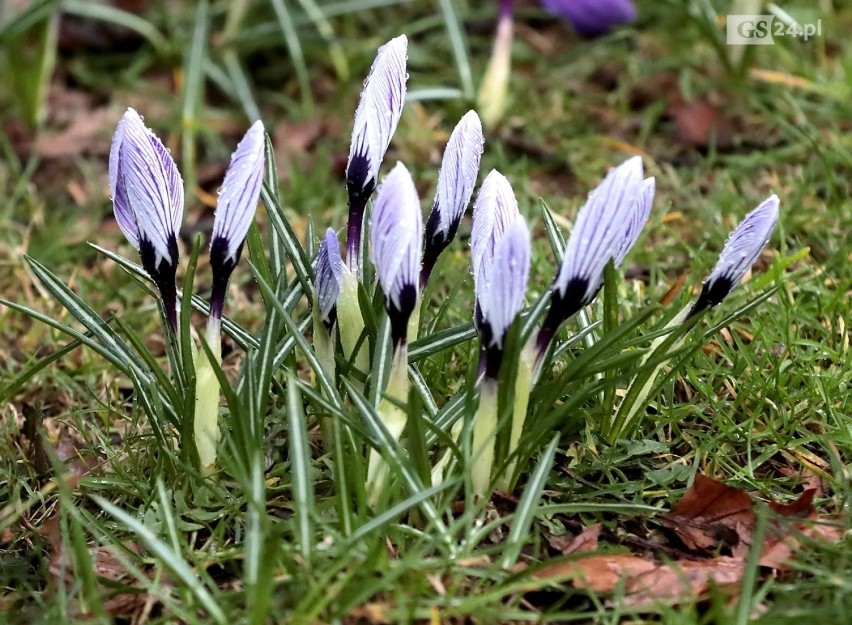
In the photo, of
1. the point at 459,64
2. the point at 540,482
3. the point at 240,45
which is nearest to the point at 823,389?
the point at 540,482

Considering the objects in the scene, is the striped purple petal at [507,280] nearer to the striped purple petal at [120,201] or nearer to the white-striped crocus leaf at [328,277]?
the white-striped crocus leaf at [328,277]

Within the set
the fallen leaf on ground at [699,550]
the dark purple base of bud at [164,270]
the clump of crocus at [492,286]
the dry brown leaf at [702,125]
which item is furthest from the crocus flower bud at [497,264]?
the dry brown leaf at [702,125]

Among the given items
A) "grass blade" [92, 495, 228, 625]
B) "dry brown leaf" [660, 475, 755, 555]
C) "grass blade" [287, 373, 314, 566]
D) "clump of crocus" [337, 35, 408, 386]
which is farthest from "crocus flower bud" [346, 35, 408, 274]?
"dry brown leaf" [660, 475, 755, 555]

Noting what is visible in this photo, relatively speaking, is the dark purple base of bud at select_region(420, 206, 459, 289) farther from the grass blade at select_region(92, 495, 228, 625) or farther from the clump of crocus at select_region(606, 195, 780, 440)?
the grass blade at select_region(92, 495, 228, 625)

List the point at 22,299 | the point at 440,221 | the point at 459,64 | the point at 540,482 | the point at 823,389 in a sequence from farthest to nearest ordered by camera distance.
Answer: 1. the point at 459,64
2. the point at 22,299
3. the point at 823,389
4. the point at 440,221
5. the point at 540,482

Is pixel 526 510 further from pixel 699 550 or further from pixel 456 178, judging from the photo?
pixel 456 178

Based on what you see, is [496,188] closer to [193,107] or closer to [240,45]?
[193,107]
